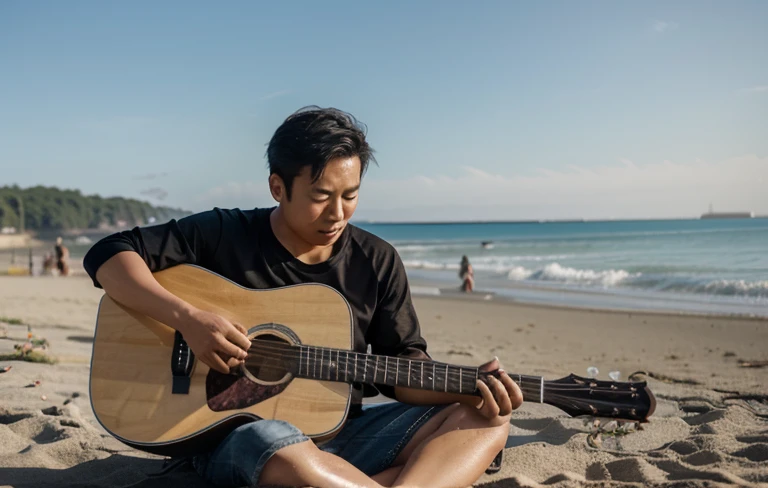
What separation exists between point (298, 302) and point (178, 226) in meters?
0.62

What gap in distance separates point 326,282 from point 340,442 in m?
0.70

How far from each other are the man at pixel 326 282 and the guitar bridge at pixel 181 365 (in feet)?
0.28

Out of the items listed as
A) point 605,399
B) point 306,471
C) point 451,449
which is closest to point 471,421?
point 451,449

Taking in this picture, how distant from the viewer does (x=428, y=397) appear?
9.05 ft

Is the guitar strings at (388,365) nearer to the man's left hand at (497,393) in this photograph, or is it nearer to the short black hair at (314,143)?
the man's left hand at (497,393)

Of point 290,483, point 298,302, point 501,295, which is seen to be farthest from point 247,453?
point 501,295

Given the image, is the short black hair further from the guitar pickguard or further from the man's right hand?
the guitar pickguard

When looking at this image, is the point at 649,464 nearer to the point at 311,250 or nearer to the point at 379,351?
the point at 379,351

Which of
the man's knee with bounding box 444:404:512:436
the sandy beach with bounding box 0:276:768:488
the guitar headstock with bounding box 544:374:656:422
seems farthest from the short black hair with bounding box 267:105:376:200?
the sandy beach with bounding box 0:276:768:488

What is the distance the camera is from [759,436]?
3330mm

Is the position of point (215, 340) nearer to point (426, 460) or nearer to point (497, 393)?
point (426, 460)

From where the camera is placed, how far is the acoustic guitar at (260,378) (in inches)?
98.7

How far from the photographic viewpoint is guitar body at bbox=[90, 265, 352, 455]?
2.50 m

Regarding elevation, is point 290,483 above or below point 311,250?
below
